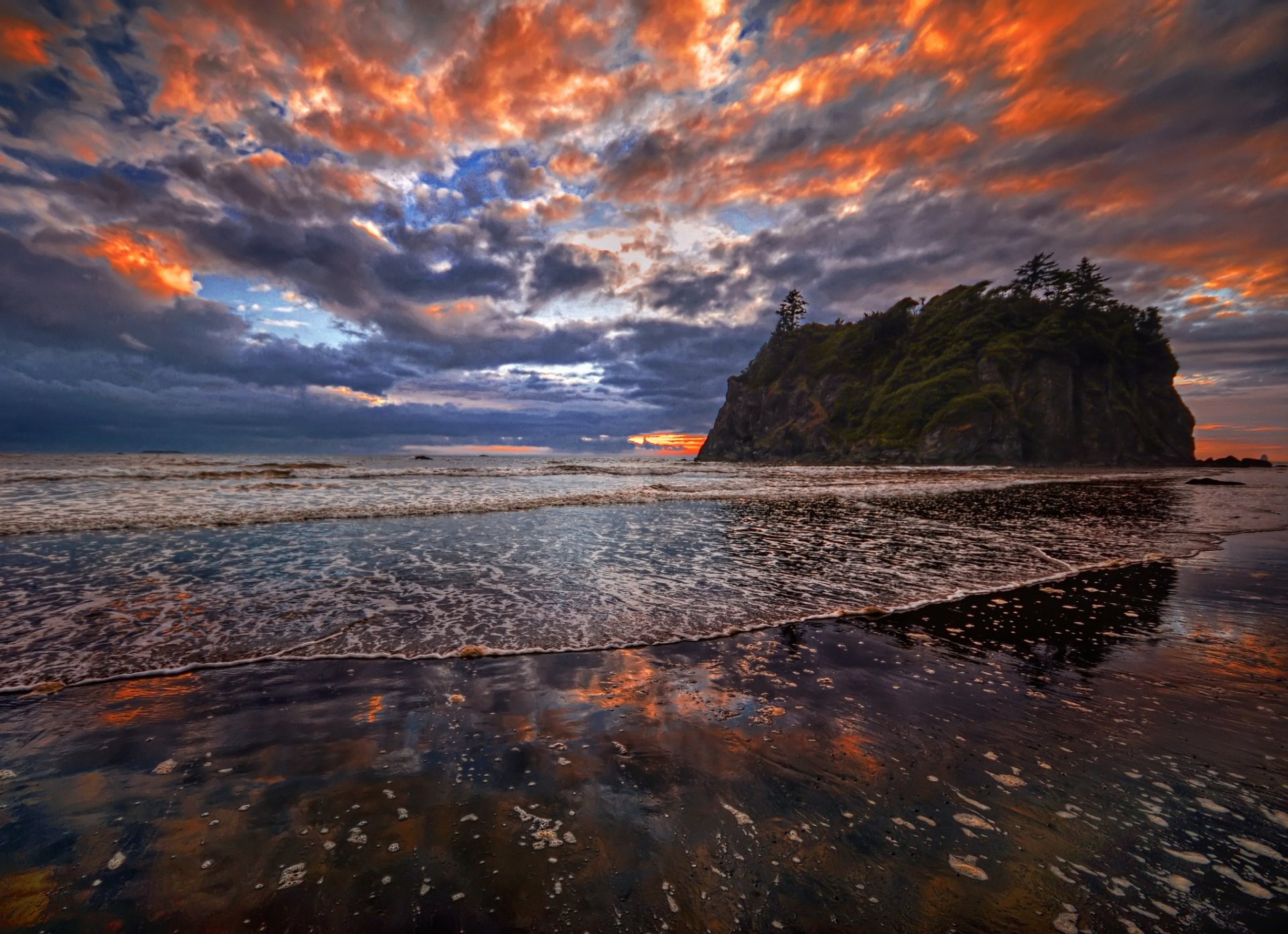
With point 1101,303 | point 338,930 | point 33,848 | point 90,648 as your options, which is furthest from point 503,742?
point 1101,303

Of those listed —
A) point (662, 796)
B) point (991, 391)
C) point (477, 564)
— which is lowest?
point (477, 564)

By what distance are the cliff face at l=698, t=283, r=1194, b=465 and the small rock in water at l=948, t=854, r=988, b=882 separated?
99618mm

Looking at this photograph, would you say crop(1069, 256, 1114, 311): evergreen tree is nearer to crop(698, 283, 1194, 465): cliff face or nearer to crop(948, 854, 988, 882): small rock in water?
crop(698, 283, 1194, 465): cliff face

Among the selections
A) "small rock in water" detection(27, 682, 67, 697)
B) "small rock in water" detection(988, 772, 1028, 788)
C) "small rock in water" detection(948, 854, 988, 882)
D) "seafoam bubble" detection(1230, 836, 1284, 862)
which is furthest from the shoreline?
"seafoam bubble" detection(1230, 836, 1284, 862)

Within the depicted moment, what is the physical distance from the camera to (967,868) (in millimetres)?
2842

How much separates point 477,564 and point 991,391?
106 meters

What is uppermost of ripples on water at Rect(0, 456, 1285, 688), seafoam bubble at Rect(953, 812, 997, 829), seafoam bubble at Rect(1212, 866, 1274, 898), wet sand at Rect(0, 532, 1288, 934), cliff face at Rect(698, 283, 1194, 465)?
cliff face at Rect(698, 283, 1194, 465)

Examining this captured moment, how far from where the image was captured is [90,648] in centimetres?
628

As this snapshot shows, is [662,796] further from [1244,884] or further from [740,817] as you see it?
[1244,884]

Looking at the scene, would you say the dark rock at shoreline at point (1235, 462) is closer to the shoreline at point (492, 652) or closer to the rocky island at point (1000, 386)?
the rocky island at point (1000, 386)

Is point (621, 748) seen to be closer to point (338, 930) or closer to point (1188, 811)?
point (338, 930)

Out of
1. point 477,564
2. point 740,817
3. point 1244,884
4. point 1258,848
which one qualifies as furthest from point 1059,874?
point 477,564

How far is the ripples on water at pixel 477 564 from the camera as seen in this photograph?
6844 millimetres

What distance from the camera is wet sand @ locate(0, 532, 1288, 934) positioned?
2623 mm
